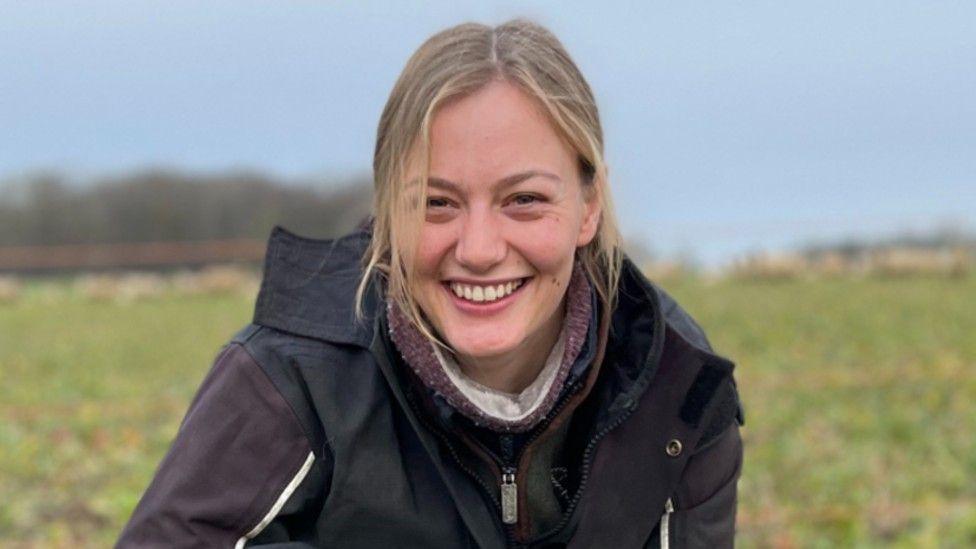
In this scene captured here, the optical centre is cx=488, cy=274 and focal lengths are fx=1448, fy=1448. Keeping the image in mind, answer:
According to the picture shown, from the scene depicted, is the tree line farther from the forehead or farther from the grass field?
the forehead

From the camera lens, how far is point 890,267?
16.0 meters

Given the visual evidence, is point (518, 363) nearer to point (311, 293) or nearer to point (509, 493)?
point (509, 493)

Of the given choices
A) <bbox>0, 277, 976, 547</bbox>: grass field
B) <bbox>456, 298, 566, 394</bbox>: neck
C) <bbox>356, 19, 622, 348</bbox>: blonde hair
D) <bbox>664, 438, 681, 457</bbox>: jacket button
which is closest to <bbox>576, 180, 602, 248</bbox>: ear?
<bbox>356, 19, 622, 348</bbox>: blonde hair

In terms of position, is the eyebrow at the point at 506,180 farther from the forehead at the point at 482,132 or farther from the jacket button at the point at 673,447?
the jacket button at the point at 673,447

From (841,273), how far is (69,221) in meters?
16.7

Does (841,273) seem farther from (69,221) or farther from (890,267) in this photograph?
(69,221)

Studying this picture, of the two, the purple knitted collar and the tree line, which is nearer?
the purple knitted collar

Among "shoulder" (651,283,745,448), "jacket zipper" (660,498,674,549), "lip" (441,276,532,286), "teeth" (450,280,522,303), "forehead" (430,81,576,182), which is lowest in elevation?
"jacket zipper" (660,498,674,549)

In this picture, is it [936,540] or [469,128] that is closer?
[469,128]

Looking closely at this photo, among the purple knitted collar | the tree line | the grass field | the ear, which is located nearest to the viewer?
the purple knitted collar

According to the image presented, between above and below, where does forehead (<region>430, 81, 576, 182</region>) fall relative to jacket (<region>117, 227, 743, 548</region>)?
above

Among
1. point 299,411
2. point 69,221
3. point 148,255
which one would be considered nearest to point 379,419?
point 299,411

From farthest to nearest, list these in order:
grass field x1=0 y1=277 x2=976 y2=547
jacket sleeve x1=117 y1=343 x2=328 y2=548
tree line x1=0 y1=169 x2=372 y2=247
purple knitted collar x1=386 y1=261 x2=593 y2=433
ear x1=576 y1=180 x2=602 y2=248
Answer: tree line x1=0 y1=169 x2=372 y2=247 < grass field x1=0 y1=277 x2=976 y2=547 < ear x1=576 y1=180 x2=602 y2=248 < purple knitted collar x1=386 y1=261 x2=593 y2=433 < jacket sleeve x1=117 y1=343 x2=328 y2=548

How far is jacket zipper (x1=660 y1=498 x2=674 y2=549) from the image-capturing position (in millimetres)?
2695
